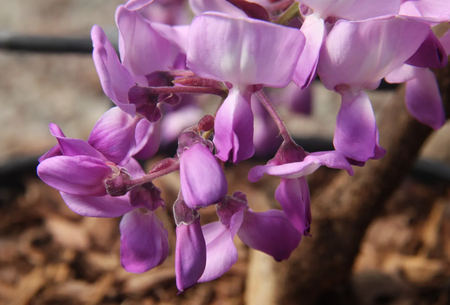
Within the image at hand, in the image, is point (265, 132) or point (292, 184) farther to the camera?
point (265, 132)

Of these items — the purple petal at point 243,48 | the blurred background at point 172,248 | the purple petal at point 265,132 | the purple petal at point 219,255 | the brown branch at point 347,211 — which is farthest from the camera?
the purple petal at point 265,132

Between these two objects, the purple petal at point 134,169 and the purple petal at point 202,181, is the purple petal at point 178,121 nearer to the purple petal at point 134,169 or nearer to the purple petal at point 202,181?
the purple petal at point 134,169

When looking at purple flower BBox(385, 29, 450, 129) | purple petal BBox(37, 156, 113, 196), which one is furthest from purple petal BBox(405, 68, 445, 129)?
purple petal BBox(37, 156, 113, 196)

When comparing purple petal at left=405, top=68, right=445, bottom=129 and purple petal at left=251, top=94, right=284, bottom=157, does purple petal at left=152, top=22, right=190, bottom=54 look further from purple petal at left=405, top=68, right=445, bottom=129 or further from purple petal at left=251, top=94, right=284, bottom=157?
purple petal at left=251, top=94, right=284, bottom=157

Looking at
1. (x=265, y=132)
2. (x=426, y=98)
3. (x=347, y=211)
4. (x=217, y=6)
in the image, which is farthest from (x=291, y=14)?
(x=265, y=132)

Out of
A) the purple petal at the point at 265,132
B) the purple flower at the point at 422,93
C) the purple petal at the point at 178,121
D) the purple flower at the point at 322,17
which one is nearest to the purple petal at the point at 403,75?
the purple flower at the point at 422,93

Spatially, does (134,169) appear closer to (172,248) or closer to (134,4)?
(134,4)
